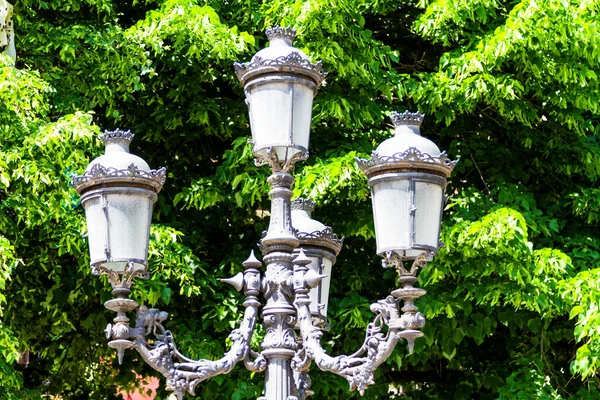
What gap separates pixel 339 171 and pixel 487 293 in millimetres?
1658

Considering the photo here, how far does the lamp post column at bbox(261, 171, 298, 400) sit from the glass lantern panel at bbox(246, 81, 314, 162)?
0.17 meters

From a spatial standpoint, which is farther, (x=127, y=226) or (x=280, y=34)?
(x=280, y=34)

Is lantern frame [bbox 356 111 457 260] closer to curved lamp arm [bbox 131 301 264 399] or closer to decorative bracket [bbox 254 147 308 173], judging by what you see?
decorative bracket [bbox 254 147 308 173]

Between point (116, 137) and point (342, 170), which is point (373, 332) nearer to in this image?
point (116, 137)

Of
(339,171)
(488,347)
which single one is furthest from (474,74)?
(488,347)

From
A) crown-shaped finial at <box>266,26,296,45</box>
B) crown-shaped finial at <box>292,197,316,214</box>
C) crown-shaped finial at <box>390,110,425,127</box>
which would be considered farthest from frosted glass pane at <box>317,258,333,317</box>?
crown-shaped finial at <box>266,26,296,45</box>

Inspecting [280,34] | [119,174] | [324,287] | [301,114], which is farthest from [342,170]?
[119,174]

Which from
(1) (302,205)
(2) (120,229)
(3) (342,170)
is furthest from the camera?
(3) (342,170)

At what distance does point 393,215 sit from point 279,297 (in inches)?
26.6

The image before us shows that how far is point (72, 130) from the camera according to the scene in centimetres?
1042

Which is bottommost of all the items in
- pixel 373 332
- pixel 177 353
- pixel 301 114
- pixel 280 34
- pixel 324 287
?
pixel 177 353

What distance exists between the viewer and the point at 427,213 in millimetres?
5762

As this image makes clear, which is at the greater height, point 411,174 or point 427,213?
point 411,174

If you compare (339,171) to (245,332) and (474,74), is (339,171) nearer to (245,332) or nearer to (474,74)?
(474,74)
